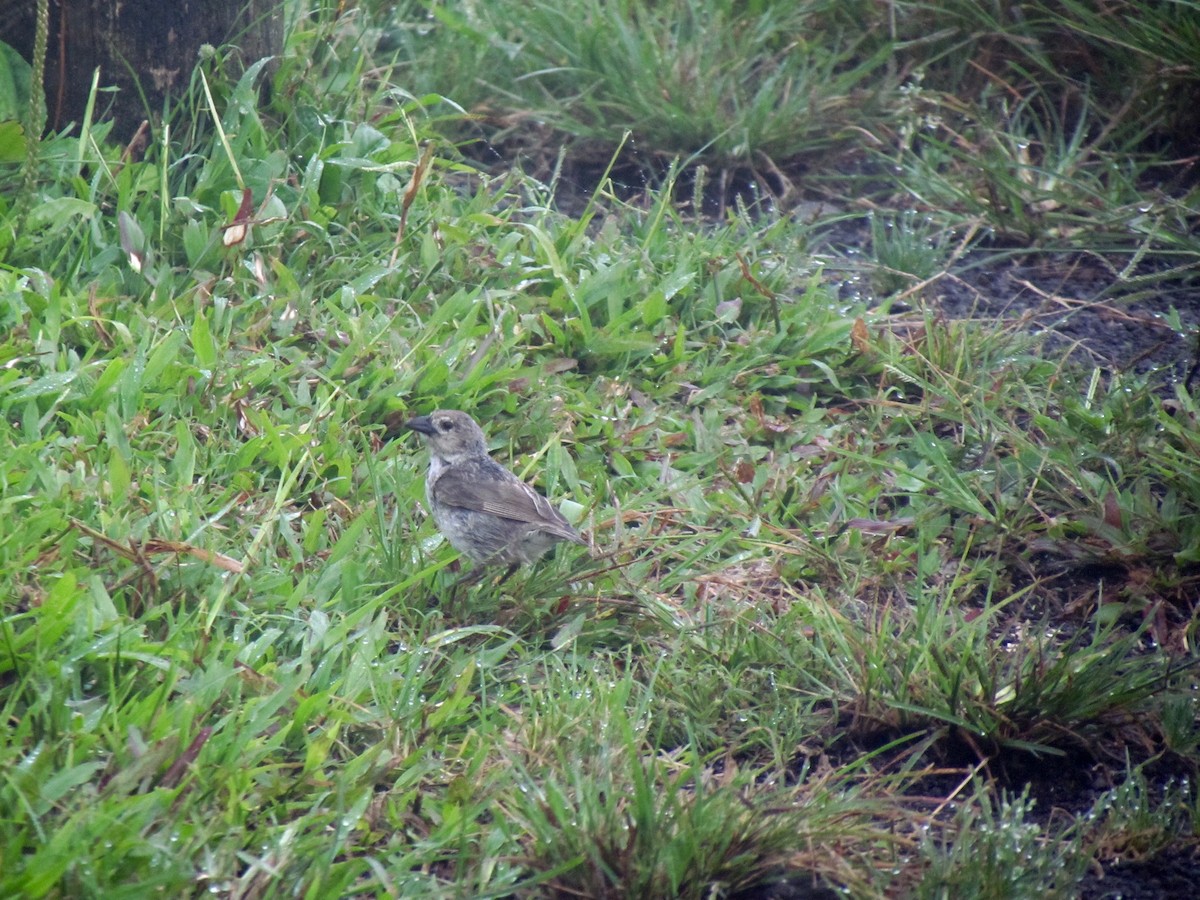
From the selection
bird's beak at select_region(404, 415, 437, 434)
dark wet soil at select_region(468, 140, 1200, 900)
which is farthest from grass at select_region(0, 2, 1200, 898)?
bird's beak at select_region(404, 415, 437, 434)

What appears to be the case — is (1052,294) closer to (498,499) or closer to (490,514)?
(498,499)

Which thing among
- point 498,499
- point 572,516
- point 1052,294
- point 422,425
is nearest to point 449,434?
point 422,425

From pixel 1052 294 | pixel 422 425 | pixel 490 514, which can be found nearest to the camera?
pixel 490 514

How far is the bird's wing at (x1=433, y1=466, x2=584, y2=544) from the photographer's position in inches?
172

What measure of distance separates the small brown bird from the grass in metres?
A: 0.13

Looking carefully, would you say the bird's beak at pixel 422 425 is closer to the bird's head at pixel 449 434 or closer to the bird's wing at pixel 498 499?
the bird's head at pixel 449 434

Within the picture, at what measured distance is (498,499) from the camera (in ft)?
14.6

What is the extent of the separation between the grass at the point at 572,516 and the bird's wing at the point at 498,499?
20cm

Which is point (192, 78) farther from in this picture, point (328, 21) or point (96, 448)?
point (96, 448)

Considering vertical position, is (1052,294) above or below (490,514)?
below

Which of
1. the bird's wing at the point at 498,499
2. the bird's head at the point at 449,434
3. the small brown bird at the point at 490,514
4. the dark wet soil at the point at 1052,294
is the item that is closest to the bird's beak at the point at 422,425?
the bird's head at the point at 449,434

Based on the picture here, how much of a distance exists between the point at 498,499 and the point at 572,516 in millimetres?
419

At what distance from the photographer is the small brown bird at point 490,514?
4.31 m

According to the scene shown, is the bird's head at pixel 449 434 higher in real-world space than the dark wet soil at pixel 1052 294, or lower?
higher
